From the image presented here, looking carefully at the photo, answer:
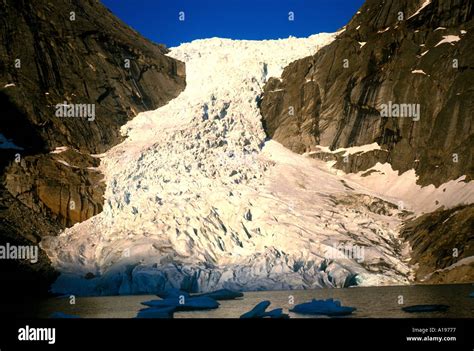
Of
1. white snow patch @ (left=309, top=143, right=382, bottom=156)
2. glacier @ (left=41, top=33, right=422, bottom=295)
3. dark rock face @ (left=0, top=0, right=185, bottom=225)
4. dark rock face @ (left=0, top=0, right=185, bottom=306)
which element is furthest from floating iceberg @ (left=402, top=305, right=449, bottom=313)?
white snow patch @ (left=309, top=143, right=382, bottom=156)

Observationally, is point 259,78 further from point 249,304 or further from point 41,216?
point 249,304

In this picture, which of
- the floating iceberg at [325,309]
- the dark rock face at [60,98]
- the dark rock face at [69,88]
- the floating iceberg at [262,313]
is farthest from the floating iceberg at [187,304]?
the dark rock face at [69,88]

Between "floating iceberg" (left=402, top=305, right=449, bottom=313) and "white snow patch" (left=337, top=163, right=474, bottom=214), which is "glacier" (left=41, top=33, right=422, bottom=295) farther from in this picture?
"floating iceberg" (left=402, top=305, right=449, bottom=313)

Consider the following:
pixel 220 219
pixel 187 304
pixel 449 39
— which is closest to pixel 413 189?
pixel 449 39

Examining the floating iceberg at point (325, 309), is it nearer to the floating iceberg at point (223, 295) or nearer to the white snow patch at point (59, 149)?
the floating iceberg at point (223, 295)

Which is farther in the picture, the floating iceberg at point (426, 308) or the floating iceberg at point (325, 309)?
the floating iceberg at point (325, 309)
